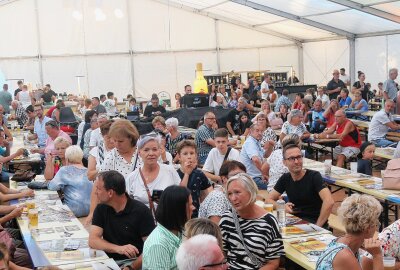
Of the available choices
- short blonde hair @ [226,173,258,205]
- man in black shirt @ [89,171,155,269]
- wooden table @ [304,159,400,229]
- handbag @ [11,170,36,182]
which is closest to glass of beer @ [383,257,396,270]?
short blonde hair @ [226,173,258,205]

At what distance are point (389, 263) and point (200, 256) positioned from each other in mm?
1679

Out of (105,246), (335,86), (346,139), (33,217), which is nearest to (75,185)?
(33,217)

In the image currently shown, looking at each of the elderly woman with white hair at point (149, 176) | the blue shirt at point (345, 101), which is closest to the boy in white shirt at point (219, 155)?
the elderly woman with white hair at point (149, 176)

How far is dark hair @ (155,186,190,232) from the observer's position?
343 cm

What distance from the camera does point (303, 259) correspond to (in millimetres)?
4137

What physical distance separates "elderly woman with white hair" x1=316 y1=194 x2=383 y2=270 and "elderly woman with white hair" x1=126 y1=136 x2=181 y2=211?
159cm

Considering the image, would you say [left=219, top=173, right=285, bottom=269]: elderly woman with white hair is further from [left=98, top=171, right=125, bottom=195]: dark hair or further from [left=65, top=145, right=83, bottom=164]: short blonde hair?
[left=65, top=145, right=83, bottom=164]: short blonde hair

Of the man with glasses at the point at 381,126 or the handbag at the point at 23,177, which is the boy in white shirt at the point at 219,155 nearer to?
the handbag at the point at 23,177

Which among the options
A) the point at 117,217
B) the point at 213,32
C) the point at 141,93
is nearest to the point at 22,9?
the point at 141,93

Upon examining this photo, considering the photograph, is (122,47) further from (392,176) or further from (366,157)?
(392,176)

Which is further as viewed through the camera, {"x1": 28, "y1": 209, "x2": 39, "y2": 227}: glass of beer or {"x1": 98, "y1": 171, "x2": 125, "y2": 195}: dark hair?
{"x1": 28, "y1": 209, "x2": 39, "y2": 227}: glass of beer

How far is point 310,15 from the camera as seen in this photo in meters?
19.7

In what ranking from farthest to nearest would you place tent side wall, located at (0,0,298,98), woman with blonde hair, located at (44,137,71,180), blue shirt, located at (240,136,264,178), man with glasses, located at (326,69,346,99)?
tent side wall, located at (0,0,298,98) < man with glasses, located at (326,69,346,99) < blue shirt, located at (240,136,264,178) < woman with blonde hair, located at (44,137,71,180)

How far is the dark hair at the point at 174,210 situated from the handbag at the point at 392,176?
11.1 ft
